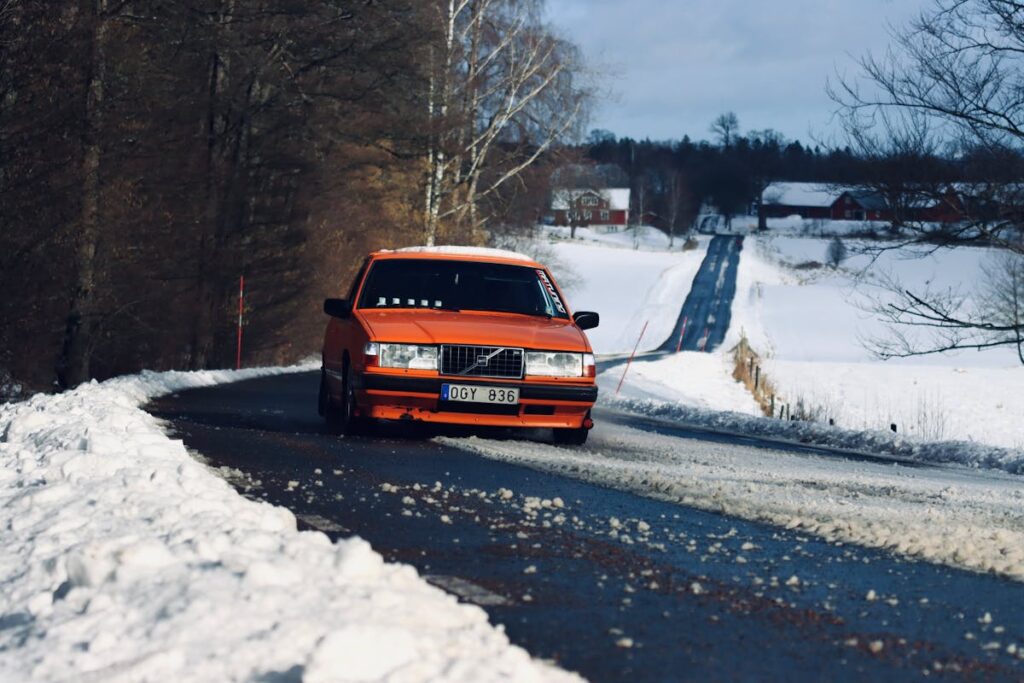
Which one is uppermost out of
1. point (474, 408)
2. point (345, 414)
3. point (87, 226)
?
point (87, 226)

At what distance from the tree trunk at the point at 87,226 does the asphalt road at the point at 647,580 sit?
13.1 metres

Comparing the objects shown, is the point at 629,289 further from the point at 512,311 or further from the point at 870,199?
the point at 512,311

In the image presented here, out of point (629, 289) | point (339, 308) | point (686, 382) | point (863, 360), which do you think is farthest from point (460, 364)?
point (629, 289)

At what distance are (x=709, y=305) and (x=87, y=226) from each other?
6016cm

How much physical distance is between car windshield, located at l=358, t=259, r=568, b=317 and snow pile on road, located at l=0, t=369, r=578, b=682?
621cm

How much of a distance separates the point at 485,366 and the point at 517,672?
24.8 feet

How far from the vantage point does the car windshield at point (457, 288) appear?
1259cm

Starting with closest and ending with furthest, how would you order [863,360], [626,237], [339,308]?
[339,308] < [863,360] < [626,237]

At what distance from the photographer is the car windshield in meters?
12.6

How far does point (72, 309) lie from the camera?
22219 mm

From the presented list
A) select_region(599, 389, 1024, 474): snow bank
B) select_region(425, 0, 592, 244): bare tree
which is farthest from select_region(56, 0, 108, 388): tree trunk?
select_region(425, 0, 592, 244): bare tree

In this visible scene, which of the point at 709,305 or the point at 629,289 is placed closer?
the point at 709,305

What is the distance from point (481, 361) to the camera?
37.1ft

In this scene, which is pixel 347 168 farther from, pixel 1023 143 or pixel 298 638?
pixel 298 638
